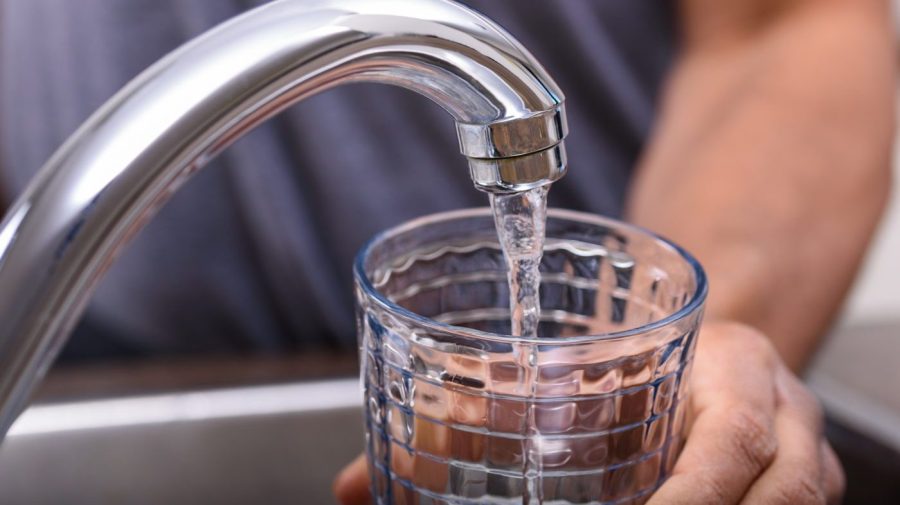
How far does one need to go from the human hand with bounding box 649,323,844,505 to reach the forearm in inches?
5.3

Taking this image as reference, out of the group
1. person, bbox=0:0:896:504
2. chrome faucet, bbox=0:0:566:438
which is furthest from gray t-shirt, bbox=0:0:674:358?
chrome faucet, bbox=0:0:566:438

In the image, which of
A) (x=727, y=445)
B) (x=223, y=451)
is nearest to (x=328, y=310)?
(x=223, y=451)

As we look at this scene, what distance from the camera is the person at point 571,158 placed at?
0.52 meters

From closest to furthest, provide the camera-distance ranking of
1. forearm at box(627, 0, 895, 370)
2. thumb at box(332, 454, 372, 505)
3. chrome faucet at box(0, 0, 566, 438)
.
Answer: chrome faucet at box(0, 0, 566, 438) → thumb at box(332, 454, 372, 505) → forearm at box(627, 0, 895, 370)

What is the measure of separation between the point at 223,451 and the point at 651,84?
345 mm

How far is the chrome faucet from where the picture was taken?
17 cm

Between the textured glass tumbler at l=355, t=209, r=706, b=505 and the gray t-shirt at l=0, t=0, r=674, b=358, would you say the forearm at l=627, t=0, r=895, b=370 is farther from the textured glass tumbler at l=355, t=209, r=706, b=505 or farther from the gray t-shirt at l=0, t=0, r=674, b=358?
the textured glass tumbler at l=355, t=209, r=706, b=505

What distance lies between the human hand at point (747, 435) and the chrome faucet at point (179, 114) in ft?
0.41

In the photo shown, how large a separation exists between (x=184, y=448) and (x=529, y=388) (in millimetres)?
338

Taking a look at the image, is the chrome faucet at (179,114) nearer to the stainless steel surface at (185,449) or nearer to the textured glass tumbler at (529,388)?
the textured glass tumbler at (529,388)

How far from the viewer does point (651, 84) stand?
640 millimetres

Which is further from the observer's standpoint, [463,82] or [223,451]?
[223,451]

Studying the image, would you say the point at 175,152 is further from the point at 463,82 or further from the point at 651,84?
the point at 651,84

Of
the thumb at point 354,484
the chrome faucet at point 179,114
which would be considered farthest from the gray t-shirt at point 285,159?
the chrome faucet at point 179,114
